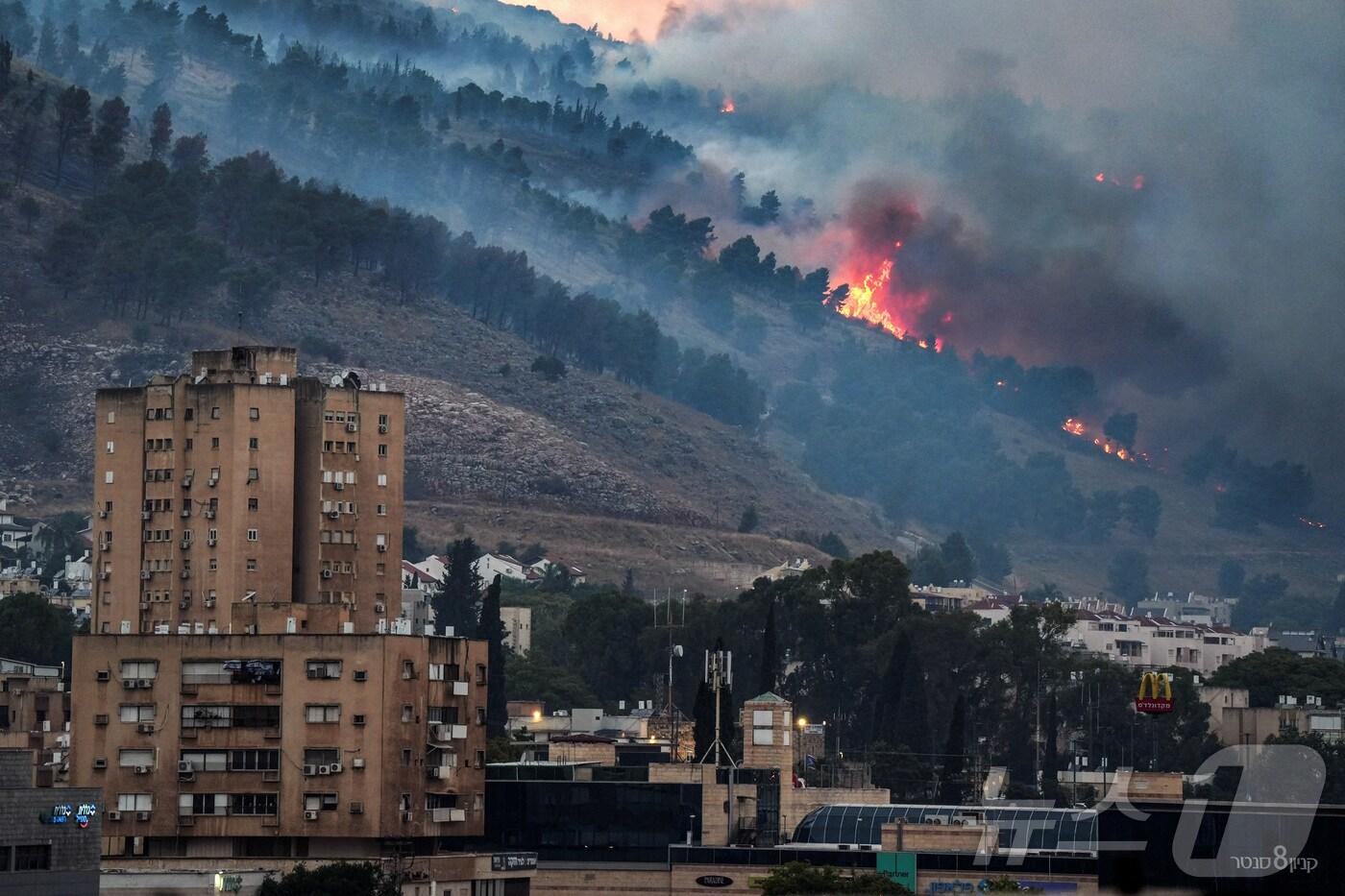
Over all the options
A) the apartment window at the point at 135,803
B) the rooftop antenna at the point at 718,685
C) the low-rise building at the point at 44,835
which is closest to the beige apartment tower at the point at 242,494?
the rooftop antenna at the point at 718,685

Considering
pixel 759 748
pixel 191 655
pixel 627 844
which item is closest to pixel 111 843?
pixel 191 655

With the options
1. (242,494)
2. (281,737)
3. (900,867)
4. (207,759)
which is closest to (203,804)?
(207,759)

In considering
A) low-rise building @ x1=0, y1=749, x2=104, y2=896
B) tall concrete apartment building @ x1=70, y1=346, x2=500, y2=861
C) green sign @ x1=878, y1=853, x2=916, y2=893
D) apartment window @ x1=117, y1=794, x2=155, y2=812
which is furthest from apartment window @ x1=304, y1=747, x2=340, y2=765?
low-rise building @ x1=0, y1=749, x2=104, y2=896

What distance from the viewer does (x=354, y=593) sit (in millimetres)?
180625

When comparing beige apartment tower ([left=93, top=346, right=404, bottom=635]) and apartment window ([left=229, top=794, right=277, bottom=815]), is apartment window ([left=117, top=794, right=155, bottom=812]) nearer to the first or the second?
apartment window ([left=229, top=794, right=277, bottom=815])

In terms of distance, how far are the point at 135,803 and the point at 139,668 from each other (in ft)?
19.2

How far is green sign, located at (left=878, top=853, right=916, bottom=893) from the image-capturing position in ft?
464

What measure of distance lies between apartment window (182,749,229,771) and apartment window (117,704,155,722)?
7.26 feet

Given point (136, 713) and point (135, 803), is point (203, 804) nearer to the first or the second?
point (135, 803)

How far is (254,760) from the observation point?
14188cm

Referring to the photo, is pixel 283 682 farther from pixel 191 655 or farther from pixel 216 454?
pixel 216 454

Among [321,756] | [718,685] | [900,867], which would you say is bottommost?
[900,867]

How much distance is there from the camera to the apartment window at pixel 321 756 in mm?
141750

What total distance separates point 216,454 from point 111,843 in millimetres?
40256
